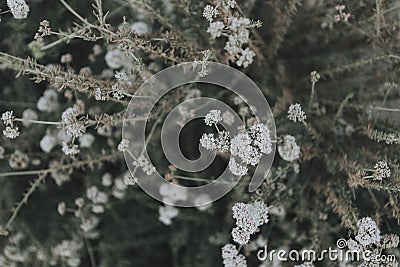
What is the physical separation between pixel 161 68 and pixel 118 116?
0.24 metres

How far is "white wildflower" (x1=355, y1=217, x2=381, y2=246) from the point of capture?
3.31 feet

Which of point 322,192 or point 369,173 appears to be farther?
point 322,192

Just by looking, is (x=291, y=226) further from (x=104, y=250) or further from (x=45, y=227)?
(x=45, y=227)

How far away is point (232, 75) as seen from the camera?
1277 mm

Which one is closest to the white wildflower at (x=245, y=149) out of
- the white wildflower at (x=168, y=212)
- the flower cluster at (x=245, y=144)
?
the flower cluster at (x=245, y=144)

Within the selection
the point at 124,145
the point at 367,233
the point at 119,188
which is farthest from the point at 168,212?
the point at 367,233

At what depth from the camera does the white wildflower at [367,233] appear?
1.01 m

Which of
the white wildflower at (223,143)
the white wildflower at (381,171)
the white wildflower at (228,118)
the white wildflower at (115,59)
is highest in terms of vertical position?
the white wildflower at (115,59)

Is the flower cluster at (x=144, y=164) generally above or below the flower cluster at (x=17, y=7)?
below

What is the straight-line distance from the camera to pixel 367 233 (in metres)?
1.02

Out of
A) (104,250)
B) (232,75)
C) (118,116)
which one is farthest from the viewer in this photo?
(104,250)

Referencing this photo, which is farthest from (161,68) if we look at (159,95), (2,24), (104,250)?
(104,250)

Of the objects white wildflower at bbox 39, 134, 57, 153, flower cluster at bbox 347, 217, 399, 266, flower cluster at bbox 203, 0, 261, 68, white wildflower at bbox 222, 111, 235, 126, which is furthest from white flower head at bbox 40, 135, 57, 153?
flower cluster at bbox 347, 217, 399, 266

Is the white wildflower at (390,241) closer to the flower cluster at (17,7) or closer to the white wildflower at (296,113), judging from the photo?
the white wildflower at (296,113)
